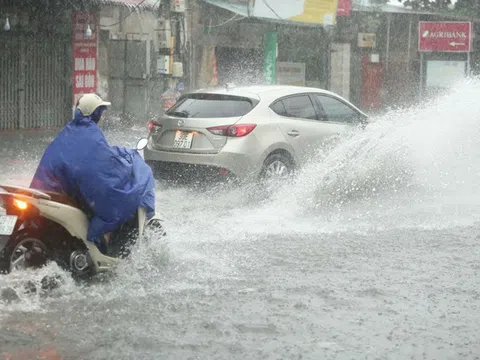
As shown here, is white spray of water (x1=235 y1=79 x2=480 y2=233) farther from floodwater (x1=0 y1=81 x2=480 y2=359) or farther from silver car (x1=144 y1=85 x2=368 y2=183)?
silver car (x1=144 y1=85 x2=368 y2=183)

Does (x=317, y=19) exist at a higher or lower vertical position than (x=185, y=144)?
higher

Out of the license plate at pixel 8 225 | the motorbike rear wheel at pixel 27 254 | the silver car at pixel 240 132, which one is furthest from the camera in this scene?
the silver car at pixel 240 132

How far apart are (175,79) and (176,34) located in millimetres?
1286

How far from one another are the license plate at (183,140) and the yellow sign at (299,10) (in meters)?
15.7

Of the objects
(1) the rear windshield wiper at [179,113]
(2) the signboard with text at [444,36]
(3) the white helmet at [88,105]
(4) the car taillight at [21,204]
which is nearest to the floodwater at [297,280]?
(4) the car taillight at [21,204]

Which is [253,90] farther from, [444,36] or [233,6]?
[444,36]

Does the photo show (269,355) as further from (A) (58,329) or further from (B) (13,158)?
(B) (13,158)

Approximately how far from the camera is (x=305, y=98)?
12898 millimetres

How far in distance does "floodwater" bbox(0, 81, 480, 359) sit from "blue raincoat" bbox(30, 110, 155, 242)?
444mm

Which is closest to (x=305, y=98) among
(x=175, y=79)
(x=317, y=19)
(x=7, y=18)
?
(x=7, y=18)

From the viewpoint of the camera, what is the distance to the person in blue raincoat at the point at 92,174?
6.82 meters

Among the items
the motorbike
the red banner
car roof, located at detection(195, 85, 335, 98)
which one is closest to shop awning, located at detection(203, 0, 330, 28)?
the red banner

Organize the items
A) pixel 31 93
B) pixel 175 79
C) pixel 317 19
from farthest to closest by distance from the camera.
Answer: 1. pixel 317 19
2. pixel 175 79
3. pixel 31 93

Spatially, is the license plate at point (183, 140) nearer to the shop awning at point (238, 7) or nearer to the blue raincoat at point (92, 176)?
the blue raincoat at point (92, 176)
